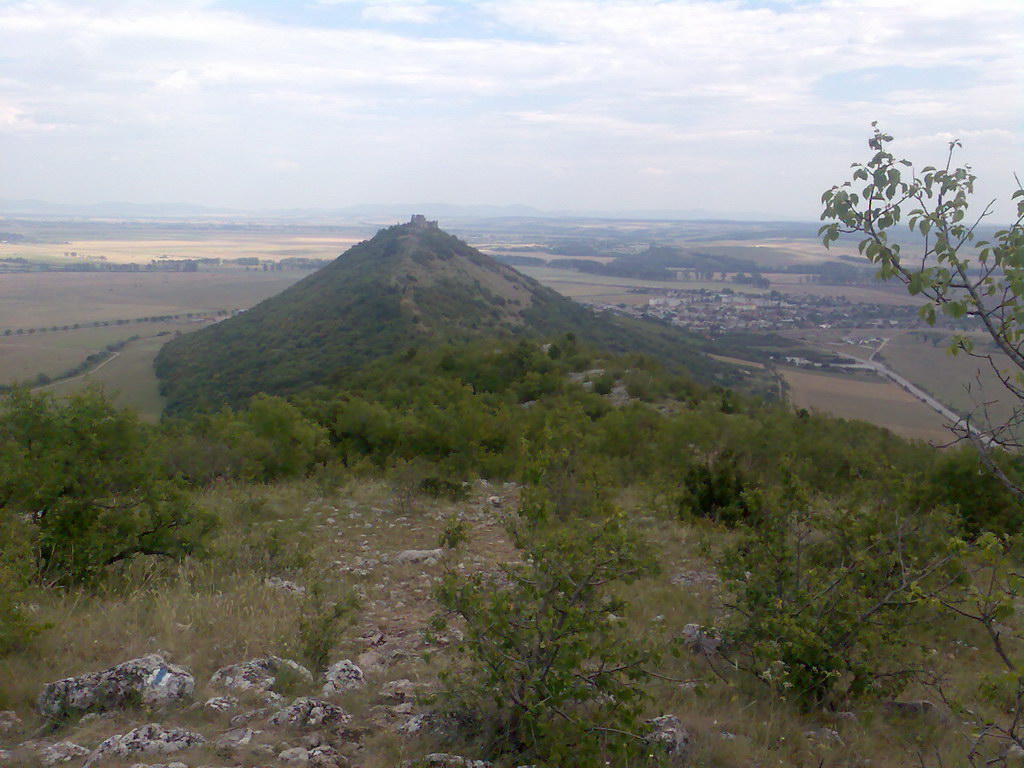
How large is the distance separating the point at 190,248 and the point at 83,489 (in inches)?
3962

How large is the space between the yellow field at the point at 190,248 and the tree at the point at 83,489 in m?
61.8

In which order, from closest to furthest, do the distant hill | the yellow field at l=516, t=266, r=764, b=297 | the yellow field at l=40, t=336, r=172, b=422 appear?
1. the yellow field at l=40, t=336, r=172, b=422
2. the distant hill
3. the yellow field at l=516, t=266, r=764, b=297

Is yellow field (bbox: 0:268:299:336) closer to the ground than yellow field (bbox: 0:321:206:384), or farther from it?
farther from it

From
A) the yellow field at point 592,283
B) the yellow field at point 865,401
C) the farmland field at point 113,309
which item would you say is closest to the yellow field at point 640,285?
the yellow field at point 592,283

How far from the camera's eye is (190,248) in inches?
3693

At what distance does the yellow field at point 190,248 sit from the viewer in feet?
214

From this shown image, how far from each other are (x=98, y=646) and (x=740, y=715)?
13.6 ft

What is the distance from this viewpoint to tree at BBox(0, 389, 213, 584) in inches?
210

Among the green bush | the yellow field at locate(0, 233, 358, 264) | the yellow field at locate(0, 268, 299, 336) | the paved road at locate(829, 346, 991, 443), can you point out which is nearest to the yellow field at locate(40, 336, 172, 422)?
the yellow field at locate(0, 268, 299, 336)

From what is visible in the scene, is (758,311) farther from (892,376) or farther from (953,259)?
(953,259)

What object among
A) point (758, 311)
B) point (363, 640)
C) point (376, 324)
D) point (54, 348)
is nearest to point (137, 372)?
point (54, 348)

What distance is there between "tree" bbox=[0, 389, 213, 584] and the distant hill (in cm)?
2495

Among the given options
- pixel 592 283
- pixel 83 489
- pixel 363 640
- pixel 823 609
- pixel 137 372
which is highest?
pixel 592 283

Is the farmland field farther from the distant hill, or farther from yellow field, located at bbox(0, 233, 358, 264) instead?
yellow field, located at bbox(0, 233, 358, 264)
